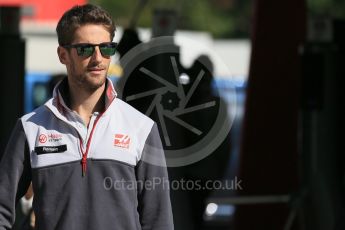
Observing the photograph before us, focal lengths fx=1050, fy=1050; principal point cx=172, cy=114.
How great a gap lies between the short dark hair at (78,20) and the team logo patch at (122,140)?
1.15 feet

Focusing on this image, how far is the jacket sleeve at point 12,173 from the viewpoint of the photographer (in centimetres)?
333

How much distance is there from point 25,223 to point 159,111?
115cm

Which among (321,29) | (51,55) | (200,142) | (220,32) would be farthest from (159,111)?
(220,32)

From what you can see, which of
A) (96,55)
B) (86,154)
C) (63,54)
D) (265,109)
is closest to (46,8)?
(265,109)

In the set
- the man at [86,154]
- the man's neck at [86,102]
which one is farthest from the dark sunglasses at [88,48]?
the man's neck at [86,102]

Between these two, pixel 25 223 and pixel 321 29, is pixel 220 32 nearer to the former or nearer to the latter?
pixel 321 29

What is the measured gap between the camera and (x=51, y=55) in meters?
16.5

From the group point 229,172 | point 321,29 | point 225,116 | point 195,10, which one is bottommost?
point 229,172

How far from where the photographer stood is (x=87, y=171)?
3293 mm

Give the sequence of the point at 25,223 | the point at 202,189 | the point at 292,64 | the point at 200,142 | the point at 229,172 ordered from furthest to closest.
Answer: the point at 229,172 < the point at 292,64 < the point at 202,189 < the point at 200,142 < the point at 25,223

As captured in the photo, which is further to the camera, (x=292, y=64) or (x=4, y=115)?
(x=292, y=64)

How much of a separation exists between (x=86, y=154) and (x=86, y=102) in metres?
0.20

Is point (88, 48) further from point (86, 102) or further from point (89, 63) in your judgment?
point (86, 102)

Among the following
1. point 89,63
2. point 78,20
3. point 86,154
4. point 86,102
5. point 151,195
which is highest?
point 78,20
